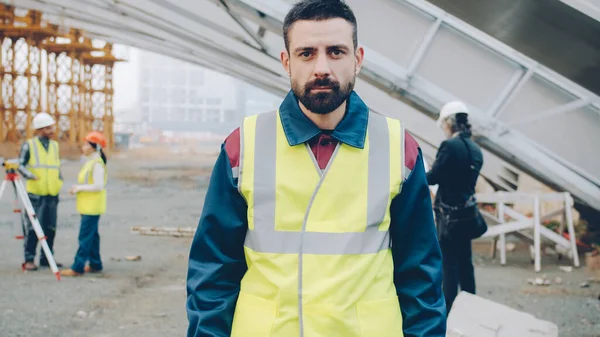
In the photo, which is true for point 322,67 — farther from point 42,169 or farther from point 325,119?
point 42,169

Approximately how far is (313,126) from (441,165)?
388cm

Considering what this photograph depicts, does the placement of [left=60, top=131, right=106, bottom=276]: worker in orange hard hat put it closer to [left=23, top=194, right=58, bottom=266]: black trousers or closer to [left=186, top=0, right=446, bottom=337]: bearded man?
[left=23, top=194, right=58, bottom=266]: black trousers

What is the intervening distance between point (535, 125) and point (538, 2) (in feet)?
13.3

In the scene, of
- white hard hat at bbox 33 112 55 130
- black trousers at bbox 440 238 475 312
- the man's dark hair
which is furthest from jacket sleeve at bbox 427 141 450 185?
white hard hat at bbox 33 112 55 130

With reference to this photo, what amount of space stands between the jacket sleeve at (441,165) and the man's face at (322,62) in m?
3.82

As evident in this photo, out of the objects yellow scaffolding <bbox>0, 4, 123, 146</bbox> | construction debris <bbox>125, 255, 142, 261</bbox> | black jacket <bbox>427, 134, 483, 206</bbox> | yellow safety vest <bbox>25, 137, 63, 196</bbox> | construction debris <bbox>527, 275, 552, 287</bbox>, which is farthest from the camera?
yellow scaffolding <bbox>0, 4, 123, 146</bbox>

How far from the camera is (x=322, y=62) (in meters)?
2.06

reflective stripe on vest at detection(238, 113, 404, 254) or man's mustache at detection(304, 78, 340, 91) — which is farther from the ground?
man's mustache at detection(304, 78, 340, 91)

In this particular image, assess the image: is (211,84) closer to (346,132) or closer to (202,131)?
(202,131)

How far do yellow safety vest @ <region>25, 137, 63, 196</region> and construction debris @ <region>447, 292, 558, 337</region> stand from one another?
18.5 feet

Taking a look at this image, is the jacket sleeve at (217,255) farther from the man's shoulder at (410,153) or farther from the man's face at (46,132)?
the man's face at (46,132)

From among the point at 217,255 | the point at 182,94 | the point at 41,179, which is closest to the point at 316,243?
the point at 217,255

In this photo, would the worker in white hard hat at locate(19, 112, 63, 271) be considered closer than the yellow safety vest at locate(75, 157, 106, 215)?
No

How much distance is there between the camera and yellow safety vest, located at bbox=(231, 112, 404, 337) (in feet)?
6.59
